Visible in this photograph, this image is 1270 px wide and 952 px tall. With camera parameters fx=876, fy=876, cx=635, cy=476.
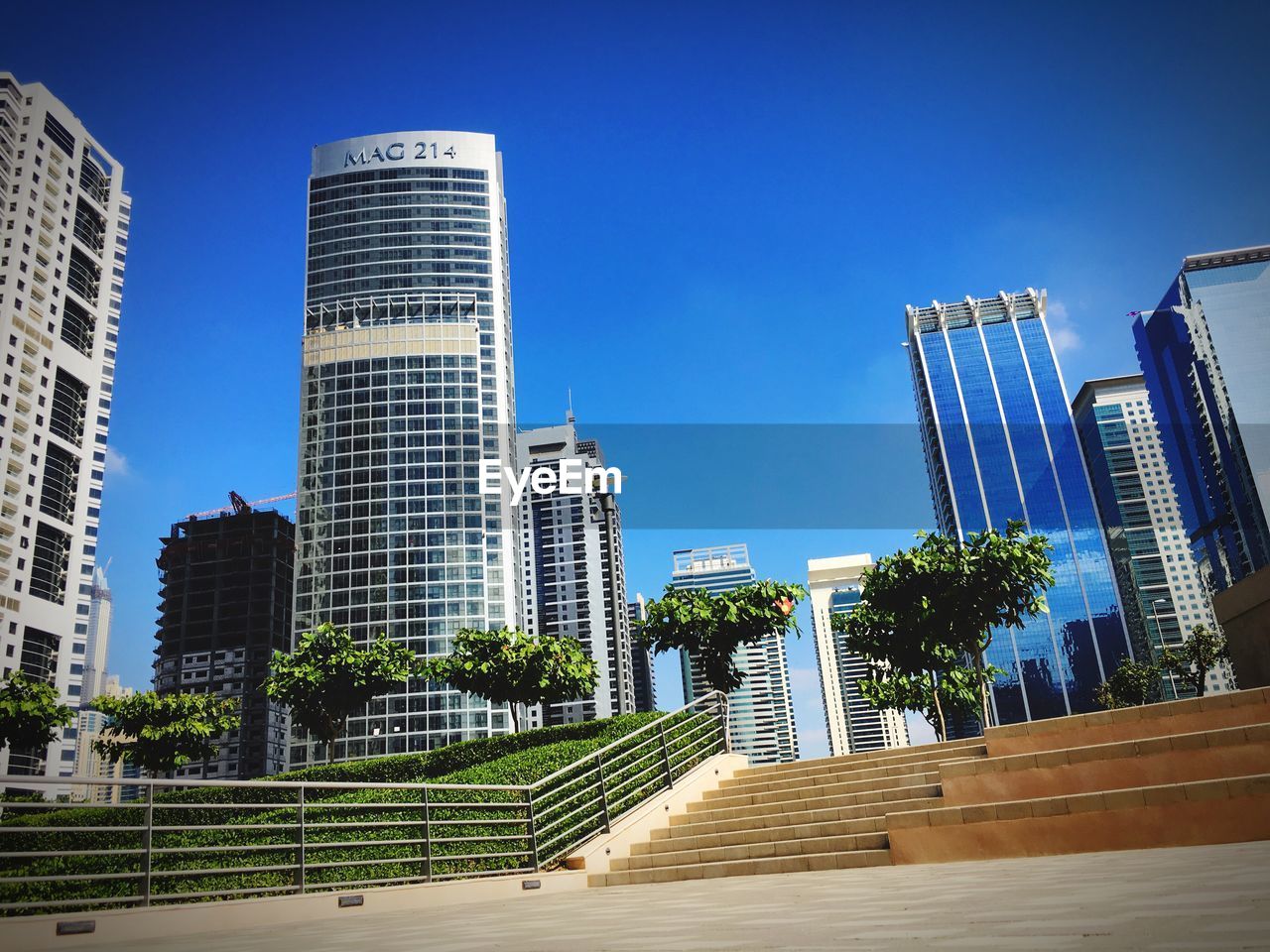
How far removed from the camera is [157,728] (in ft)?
105

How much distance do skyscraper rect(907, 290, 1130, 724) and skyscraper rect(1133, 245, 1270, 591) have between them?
16.3 m

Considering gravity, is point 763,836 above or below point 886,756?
below

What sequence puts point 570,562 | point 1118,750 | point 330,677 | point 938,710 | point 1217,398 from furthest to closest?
point 570,562 → point 1217,398 → point 330,677 → point 938,710 → point 1118,750

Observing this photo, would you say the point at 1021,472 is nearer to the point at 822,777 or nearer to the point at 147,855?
the point at 822,777

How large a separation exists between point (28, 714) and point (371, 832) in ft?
74.6

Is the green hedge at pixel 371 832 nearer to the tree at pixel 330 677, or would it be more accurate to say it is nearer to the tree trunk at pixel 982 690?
the tree at pixel 330 677

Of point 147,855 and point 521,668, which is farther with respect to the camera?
point 521,668

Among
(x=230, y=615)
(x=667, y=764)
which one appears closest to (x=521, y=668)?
(x=667, y=764)

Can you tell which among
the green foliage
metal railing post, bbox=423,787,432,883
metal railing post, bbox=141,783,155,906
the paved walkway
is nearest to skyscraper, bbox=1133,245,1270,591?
the green foliage

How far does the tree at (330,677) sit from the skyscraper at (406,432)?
7490 cm

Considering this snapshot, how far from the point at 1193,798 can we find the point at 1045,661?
15876 cm

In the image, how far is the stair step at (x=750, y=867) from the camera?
10.1 metres

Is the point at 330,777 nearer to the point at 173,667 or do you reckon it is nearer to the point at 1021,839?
the point at 1021,839

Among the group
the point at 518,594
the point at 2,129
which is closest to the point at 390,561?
the point at 518,594
